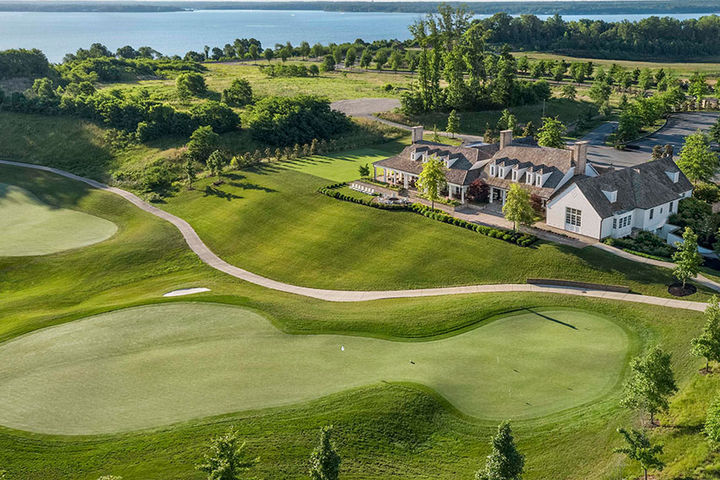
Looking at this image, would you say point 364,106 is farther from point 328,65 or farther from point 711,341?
point 711,341

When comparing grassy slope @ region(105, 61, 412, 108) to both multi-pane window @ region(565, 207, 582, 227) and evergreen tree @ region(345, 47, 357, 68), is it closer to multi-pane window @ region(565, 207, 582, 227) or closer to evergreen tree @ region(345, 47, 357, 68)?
evergreen tree @ region(345, 47, 357, 68)

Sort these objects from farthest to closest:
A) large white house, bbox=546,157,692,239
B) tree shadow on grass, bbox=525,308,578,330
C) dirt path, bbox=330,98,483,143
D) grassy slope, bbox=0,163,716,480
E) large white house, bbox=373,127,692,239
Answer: dirt path, bbox=330,98,483,143
large white house, bbox=373,127,692,239
large white house, bbox=546,157,692,239
tree shadow on grass, bbox=525,308,578,330
grassy slope, bbox=0,163,716,480

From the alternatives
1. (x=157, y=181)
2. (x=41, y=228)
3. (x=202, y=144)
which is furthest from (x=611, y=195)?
(x=41, y=228)

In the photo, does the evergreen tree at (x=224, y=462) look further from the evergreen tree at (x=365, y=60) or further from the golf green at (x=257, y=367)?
the evergreen tree at (x=365, y=60)

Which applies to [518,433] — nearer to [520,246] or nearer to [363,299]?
[363,299]

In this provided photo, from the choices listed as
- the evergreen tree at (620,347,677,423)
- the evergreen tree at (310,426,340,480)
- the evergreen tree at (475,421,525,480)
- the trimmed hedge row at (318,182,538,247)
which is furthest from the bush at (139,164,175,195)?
the evergreen tree at (475,421,525,480)

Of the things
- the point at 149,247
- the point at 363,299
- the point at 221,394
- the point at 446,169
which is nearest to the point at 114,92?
the point at 149,247
